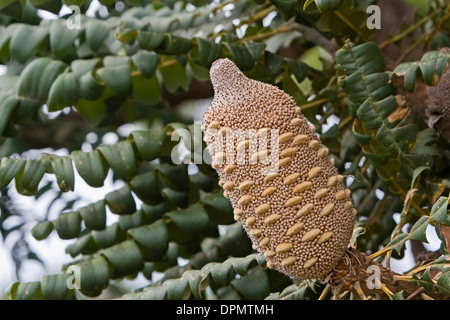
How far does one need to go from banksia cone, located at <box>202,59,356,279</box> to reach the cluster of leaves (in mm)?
112

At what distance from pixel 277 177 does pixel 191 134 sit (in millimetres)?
319

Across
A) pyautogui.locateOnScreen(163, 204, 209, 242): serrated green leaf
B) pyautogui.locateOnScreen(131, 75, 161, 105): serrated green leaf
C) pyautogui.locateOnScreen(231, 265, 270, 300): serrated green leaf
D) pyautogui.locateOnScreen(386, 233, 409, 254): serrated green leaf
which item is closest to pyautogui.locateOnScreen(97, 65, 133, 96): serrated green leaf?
pyautogui.locateOnScreen(131, 75, 161, 105): serrated green leaf

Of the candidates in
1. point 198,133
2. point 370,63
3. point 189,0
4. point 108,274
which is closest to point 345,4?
point 370,63

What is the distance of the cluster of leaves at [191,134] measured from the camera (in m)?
0.83

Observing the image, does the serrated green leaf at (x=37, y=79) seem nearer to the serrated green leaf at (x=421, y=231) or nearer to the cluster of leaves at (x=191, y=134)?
the cluster of leaves at (x=191, y=134)

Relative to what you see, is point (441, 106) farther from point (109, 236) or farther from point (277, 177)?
point (109, 236)

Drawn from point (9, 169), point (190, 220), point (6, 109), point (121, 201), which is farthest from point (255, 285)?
point (6, 109)

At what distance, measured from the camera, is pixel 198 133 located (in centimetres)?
90

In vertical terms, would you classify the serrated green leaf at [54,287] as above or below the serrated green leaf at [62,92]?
below

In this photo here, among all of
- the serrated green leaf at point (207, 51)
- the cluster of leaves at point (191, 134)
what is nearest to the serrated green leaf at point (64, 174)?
the cluster of leaves at point (191, 134)

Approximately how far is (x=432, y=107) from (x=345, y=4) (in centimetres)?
18

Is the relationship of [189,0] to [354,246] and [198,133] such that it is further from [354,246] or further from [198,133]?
[354,246]

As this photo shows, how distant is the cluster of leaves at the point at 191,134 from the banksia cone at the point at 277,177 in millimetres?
112

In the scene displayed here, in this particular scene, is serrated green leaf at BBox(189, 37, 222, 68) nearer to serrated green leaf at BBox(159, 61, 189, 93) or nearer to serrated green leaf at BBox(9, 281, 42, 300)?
serrated green leaf at BBox(159, 61, 189, 93)
